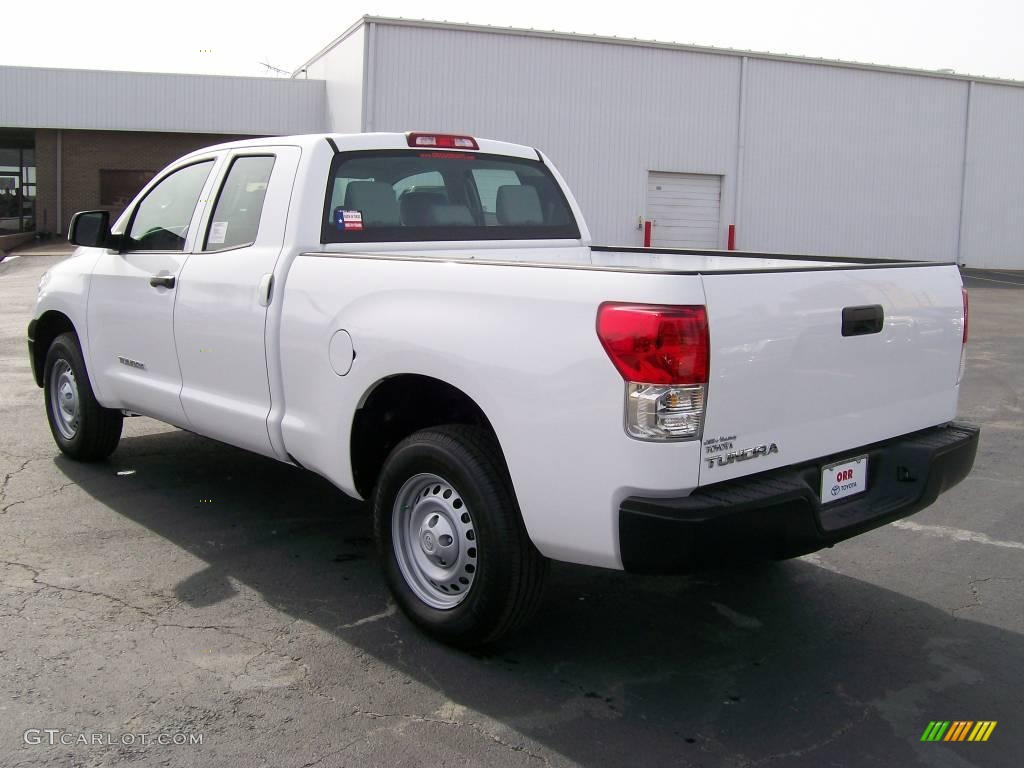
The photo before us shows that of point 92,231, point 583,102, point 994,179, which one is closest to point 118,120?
point 583,102

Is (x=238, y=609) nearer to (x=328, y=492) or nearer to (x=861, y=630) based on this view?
(x=328, y=492)

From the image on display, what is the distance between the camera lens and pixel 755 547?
350 centimetres

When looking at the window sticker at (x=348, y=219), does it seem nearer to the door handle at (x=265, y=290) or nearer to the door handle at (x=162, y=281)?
the door handle at (x=265, y=290)

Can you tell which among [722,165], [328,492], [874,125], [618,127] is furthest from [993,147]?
[328,492]

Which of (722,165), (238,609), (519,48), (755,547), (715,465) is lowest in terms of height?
(238,609)

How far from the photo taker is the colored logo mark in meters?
3.49

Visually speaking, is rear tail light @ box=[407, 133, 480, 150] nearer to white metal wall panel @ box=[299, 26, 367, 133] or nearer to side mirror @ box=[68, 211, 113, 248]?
side mirror @ box=[68, 211, 113, 248]

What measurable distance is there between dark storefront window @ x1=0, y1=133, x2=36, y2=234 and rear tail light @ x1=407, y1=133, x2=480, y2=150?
35.8m

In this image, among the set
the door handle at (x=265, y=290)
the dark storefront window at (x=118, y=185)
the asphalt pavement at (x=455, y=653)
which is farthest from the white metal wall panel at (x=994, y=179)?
the door handle at (x=265, y=290)

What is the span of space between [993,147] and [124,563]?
108ft

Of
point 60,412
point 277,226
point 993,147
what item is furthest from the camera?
point 993,147

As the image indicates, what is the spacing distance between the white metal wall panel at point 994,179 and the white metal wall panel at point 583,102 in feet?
27.2

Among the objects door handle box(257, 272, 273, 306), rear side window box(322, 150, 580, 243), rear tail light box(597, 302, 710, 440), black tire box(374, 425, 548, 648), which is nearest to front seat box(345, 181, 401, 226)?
rear side window box(322, 150, 580, 243)

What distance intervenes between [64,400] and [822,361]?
4991 millimetres
